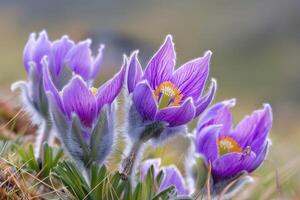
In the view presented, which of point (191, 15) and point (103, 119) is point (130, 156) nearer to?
point (103, 119)

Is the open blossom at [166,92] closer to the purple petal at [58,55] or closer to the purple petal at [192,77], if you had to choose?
the purple petal at [192,77]

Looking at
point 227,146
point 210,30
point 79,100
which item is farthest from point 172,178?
point 210,30

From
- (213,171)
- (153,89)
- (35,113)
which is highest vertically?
(153,89)

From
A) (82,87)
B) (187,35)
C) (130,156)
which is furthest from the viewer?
(187,35)

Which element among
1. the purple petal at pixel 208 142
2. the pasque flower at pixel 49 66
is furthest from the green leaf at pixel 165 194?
the pasque flower at pixel 49 66

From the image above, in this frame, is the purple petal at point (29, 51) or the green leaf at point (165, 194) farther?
the purple petal at point (29, 51)

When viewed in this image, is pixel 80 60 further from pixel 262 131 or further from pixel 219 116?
pixel 262 131

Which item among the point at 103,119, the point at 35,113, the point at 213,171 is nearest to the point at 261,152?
Answer: the point at 213,171
